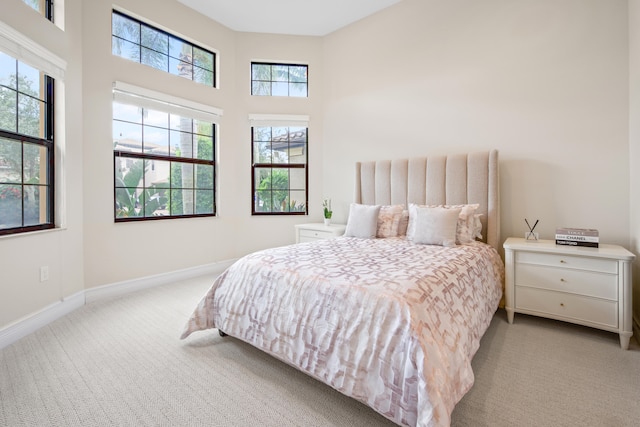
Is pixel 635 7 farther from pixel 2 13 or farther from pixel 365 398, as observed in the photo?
pixel 2 13

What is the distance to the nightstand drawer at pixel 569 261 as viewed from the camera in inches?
86.5

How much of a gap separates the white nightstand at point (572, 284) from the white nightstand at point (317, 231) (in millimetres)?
1949

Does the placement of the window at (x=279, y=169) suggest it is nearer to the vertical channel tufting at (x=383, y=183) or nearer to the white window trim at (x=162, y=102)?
the white window trim at (x=162, y=102)

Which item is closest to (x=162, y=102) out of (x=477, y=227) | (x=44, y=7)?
(x=44, y=7)

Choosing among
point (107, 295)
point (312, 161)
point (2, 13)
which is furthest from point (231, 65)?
point (107, 295)

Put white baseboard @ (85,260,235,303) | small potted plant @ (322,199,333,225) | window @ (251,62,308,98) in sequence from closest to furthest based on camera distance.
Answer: white baseboard @ (85,260,235,303)
small potted plant @ (322,199,333,225)
window @ (251,62,308,98)

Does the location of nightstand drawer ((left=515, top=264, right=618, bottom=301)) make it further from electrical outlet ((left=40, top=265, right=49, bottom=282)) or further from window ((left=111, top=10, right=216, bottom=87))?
window ((left=111, top=10, right=216, bottom=87))

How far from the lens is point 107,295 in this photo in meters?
Answer: 3.24

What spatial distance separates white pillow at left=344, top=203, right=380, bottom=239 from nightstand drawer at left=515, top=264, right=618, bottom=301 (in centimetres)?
136

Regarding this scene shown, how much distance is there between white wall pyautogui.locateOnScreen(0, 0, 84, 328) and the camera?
226 centimetres

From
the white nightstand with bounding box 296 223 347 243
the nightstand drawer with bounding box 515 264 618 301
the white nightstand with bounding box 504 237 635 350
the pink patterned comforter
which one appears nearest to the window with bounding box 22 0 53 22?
the pink patterned comforter

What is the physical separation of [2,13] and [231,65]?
8.57 feet

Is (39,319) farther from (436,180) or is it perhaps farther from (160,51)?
(436,180)

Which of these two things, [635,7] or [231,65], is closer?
[635,7]
